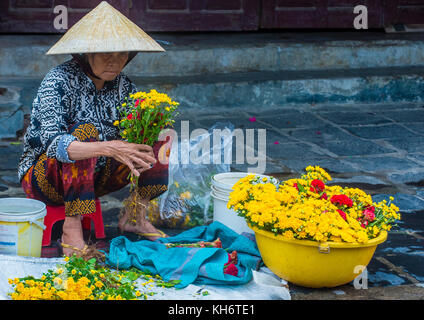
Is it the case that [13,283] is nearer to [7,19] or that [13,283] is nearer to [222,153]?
[222,153]

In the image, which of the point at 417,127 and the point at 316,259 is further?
the point at 417,127

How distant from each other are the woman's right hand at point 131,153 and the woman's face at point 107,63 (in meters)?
0.40

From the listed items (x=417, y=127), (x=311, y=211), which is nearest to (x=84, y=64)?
(x=311, y=211)

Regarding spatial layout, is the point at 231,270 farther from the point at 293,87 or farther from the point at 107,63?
the point at 293,87

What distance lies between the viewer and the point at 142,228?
3.84 m

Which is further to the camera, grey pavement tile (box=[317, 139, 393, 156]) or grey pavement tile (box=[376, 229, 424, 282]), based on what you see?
grey pavement tile (box=[317, 139, 393, 156])

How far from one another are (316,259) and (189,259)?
0.60m

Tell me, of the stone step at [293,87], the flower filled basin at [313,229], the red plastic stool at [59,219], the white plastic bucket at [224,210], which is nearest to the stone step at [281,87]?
the stone step at [293,87]

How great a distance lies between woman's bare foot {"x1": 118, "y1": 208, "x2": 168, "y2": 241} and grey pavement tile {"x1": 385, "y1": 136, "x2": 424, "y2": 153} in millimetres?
2644

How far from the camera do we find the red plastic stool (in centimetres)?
362

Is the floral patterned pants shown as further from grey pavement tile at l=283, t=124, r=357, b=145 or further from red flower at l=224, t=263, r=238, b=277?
grey pavement tile at l=283, t=124, r=357, b=145

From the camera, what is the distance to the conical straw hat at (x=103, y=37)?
340 cm

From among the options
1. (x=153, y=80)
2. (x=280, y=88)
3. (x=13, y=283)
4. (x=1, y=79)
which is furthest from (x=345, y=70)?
(x=13, y=283)

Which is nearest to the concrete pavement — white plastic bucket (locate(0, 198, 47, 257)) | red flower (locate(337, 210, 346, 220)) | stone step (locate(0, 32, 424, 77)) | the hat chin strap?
white plastic bucket (locate(0, 198, 47, 257))
